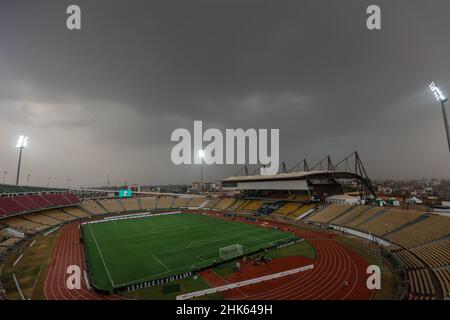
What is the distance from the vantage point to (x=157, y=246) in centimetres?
3612

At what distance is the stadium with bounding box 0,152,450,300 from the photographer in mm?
20641

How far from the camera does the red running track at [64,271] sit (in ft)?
67.1

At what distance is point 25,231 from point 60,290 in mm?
31962

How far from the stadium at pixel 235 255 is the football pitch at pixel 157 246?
0.50ft

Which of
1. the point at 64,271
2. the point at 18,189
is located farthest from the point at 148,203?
the point at 64,271

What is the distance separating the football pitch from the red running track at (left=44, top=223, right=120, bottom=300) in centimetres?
110

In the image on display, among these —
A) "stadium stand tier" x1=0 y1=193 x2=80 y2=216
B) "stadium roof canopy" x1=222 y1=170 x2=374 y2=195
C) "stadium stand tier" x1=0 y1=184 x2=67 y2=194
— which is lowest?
"stadium stand tier" x1=0 y1=193 x2=80 y2=216

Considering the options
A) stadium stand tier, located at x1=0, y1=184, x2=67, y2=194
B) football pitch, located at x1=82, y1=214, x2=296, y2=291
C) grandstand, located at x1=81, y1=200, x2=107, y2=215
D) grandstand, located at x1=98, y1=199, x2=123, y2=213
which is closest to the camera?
football pitch, located at x1=82, y1=214, x2=296, y2=291

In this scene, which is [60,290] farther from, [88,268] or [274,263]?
[274,263]

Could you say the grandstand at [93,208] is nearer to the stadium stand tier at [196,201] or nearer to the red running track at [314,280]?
the stadium stand tier at [196,201]

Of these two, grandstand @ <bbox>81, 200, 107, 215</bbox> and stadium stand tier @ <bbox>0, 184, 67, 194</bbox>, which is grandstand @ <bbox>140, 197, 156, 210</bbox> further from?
stadium stand tier @ <bbox>0, 184, 67, 194</bbox>

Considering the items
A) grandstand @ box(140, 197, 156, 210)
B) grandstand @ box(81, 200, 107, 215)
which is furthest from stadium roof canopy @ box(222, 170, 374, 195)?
grandstand @ box(81, 200, 107, 215)

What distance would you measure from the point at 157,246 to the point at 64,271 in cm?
1275

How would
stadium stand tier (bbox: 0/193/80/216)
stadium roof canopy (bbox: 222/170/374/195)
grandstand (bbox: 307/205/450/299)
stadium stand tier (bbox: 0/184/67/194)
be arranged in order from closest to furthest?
grandstand (bbox: 307/205/450/299) < stadium stand tier (bbox: 0/193/80/216) < stadium stand tier (bbox: 0/184/67/194) < stadium roof canopy (bbox: 222/170/374/195)
